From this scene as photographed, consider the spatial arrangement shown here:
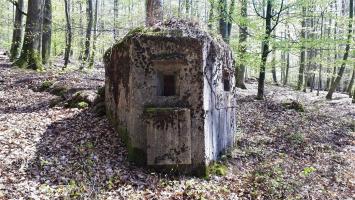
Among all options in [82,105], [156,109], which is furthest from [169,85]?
[82,105]

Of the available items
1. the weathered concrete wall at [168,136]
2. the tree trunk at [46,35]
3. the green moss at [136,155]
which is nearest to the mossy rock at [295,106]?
the weathered concrete wall at [168,136]

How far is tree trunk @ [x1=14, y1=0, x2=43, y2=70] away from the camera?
15.1 metres

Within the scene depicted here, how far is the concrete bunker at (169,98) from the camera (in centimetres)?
730

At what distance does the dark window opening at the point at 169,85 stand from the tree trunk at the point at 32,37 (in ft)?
30.4

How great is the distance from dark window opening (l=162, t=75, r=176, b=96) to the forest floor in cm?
164

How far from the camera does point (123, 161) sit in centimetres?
758

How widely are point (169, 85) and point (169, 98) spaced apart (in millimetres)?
393

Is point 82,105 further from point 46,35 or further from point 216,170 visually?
point 46,35

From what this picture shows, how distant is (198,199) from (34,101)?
7.10 meters

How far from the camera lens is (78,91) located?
11609mm

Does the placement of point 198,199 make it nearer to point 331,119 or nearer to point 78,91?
point 78,91

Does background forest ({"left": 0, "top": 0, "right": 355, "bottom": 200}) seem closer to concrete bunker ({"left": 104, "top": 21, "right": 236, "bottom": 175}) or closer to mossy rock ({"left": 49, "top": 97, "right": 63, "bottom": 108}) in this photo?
mossy rock ({"left": 49, "top": 97, "right": 63, "bottom": 108})

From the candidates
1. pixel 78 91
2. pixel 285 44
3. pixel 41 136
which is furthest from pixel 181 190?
pixel 285 44

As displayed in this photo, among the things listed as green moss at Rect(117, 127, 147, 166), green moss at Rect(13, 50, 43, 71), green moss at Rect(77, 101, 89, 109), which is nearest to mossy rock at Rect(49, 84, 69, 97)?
green moss at Rect(77, 101, 89, 109)
